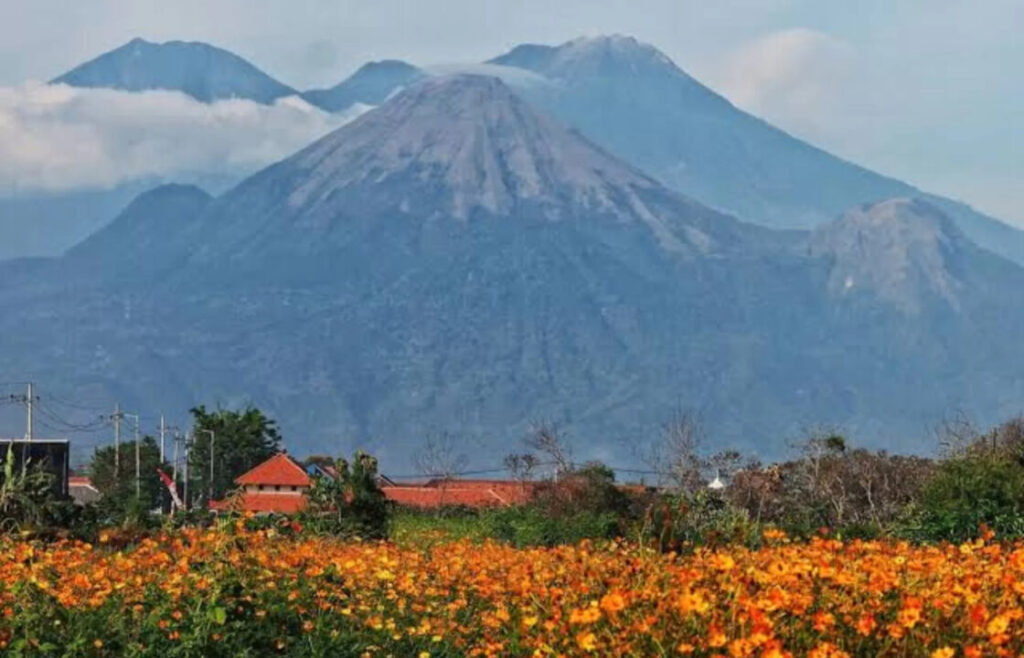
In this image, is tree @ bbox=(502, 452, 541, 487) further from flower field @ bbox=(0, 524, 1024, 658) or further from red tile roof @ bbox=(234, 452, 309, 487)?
flower field @ bbox=(0, 524, 1024, 658)

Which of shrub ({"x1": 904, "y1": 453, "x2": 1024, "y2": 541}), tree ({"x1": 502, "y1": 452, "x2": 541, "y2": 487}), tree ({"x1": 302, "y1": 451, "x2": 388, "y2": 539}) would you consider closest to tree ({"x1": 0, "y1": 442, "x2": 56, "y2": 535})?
tree ({"x1": 302, "y1": 451, "x2": 388, "y2": 539})

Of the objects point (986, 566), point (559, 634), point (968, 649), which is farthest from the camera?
point (986, 566)

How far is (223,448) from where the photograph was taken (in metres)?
98.4

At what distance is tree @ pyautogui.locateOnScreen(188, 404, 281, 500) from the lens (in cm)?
9575

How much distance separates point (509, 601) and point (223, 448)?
87673mm

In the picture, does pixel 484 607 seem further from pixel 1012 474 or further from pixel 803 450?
pixel 803 450

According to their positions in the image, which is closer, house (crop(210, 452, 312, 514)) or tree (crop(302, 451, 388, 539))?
tree (crop(302, 451, 388, 539))

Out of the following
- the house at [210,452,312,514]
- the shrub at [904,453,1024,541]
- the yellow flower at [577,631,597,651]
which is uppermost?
the house at [210,452,312,514]

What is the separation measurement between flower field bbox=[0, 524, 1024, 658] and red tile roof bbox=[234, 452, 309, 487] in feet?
267

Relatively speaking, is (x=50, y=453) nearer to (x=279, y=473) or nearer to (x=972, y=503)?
(x=279, y=473)

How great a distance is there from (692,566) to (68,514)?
17385 mm

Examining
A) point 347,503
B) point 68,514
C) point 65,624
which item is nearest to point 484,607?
point 65,624

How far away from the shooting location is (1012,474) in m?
25.0

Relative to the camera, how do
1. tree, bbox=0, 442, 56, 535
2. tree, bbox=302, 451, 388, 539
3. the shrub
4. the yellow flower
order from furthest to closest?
tree, bbox=302, 451, 388, 539
the shrub
tree, bbox=0, 442, 56, 535
the yellow flower
